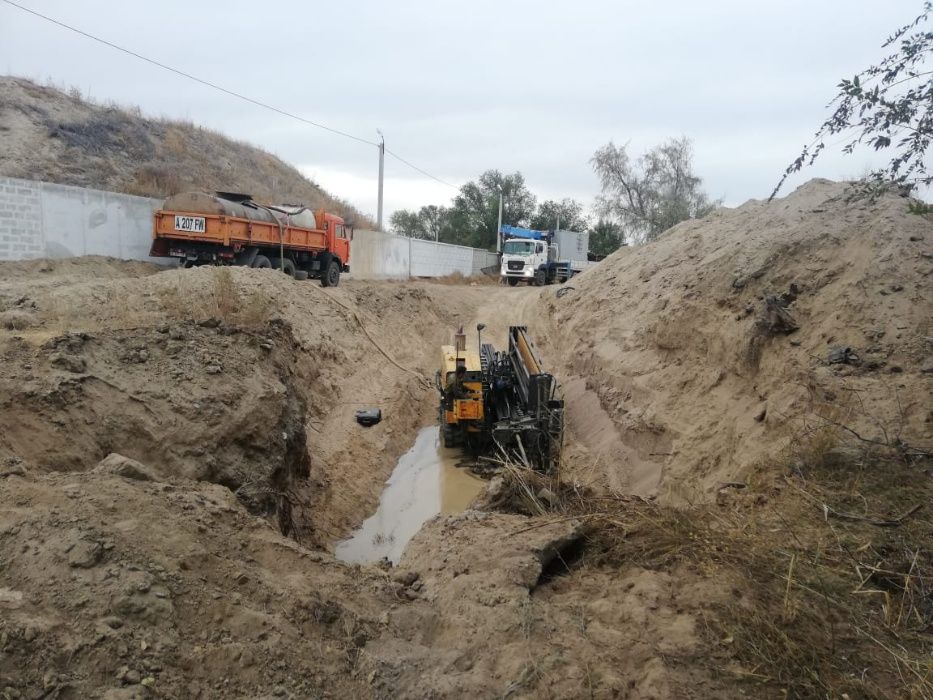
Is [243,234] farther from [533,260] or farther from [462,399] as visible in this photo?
[533,260]

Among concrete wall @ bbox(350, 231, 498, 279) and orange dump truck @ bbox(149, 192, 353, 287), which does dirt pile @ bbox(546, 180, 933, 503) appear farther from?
concrete wall @ bbox(350, 231, 498, 279)

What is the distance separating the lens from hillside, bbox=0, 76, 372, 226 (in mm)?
22859

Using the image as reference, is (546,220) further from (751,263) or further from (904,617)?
(904,617)

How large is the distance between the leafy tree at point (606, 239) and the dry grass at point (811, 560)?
137 ft

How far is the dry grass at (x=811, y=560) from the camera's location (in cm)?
337

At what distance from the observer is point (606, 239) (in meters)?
47.5

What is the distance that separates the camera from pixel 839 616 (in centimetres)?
368

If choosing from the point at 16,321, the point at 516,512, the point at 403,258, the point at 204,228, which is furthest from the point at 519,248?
the point at 516,512

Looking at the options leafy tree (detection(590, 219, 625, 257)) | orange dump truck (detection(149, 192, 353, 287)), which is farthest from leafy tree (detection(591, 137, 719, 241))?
orange dump truck (detection(149, 192, 353, 287))

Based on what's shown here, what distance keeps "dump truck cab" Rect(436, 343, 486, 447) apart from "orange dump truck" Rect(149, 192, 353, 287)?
6.49 meters

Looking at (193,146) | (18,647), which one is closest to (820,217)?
(18,647)

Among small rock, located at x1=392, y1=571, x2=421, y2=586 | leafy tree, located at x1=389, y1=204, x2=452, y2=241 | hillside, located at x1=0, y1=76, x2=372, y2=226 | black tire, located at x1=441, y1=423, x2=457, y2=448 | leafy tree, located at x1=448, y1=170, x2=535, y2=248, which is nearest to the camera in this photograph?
small rock, located at x1=392, y1=571, x2=421, y2=586

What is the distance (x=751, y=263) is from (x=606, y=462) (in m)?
3.97

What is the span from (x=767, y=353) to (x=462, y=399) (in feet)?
15.2
